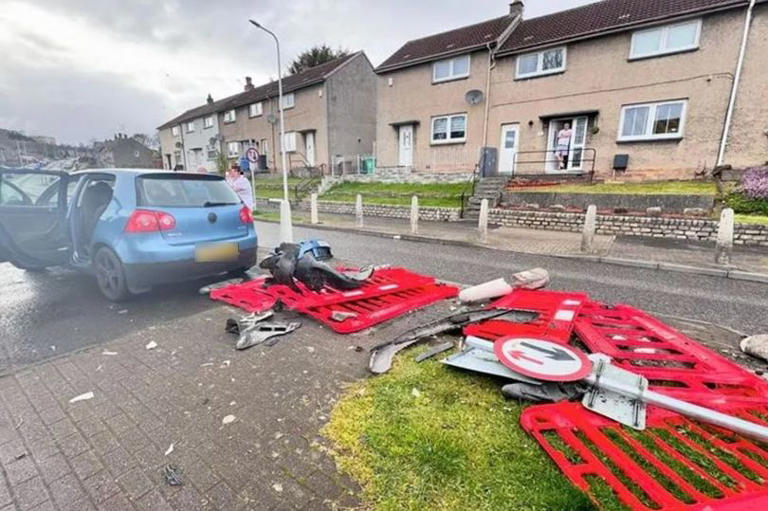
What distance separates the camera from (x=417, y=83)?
2017cm

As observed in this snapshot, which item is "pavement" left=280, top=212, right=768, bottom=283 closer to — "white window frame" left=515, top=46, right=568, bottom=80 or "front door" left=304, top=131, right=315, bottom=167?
"white window frame" left=515, top=46, right=568, bottom=80

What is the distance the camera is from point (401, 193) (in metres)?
16.9

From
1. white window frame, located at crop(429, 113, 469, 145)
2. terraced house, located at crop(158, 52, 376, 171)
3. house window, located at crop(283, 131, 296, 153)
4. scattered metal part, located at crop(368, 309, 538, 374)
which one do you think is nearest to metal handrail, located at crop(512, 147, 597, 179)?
white window frame, located at crop(429, 113, 469, 145)

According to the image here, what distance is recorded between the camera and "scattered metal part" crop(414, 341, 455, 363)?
302 centimetres

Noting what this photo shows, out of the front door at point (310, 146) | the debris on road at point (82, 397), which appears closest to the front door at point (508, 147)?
the front door at point (310, 146)

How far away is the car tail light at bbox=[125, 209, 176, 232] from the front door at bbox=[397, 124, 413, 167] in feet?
59.5

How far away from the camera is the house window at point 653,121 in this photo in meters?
13.7

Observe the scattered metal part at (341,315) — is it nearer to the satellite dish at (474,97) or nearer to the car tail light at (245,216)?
the car tail light at (245,216)

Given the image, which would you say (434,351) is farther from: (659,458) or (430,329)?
(659,458)

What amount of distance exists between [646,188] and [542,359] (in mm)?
12505

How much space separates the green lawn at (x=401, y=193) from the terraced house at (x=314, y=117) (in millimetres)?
6596

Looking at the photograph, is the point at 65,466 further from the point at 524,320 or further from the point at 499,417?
the point at 524,320

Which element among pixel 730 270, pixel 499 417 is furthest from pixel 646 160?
pixel 499 417

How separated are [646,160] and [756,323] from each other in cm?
1269
